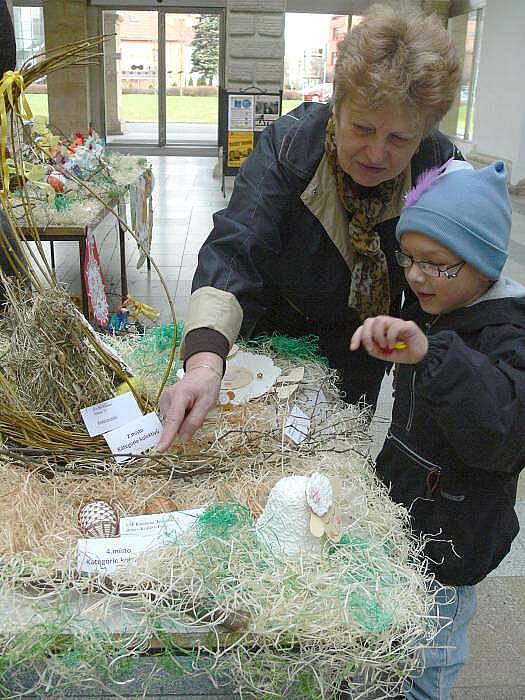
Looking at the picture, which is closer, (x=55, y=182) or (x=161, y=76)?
(x=55, y=182)

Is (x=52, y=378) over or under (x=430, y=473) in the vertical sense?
over

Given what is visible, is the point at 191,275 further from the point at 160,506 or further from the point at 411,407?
the point at 160,506

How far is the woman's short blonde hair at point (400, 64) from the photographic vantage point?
3.81 feet

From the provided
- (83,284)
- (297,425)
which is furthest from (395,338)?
(83,284)

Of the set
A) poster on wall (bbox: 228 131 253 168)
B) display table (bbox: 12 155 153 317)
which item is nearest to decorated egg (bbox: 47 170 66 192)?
display table (bbox: 12 155 153 317)

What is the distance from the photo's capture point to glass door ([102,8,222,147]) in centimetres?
1267

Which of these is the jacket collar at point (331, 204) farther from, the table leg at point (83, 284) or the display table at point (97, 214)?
the table leg at point (83, 284)

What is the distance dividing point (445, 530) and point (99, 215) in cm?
300

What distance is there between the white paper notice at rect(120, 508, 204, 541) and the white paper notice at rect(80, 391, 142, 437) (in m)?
0.24

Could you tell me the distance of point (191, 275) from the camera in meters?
5.25

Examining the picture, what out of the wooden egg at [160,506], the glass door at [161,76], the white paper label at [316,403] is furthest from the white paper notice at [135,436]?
the glass door at [161,76]

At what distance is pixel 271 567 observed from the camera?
3.12ft

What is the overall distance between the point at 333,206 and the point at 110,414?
24.2 inches

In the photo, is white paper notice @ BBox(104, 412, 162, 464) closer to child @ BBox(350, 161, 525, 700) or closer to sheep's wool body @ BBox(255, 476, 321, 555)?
sheep's wool body @ BBox(255, 476, 321, 555)
